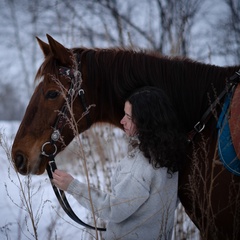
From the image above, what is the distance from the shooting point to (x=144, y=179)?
1.52m

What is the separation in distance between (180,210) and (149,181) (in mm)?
1760

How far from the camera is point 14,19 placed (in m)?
8.01

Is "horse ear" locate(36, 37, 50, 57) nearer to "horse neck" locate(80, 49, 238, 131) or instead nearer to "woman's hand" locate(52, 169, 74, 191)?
"horse neck" locate(80, 49, 238, 131)

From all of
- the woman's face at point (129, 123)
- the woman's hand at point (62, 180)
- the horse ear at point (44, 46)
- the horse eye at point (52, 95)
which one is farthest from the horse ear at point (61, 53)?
the woman's hand at point (62, 180)

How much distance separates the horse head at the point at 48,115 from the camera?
193 cm

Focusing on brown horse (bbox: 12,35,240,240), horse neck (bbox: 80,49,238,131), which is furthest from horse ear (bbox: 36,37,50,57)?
horse neck (bbox: 80,49,238,131)

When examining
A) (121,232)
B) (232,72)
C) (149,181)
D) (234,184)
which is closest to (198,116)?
(232,72)

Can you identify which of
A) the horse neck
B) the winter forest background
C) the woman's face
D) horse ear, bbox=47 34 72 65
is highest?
the winter forest background

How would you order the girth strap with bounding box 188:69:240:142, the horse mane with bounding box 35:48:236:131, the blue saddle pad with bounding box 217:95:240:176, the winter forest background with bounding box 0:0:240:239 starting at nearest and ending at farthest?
the blue saddle pad with bounding box 217:95:240:176, the girth strap with bounding box 188:69:240:142, the horse mane with bounding box 35:48:236:131, the winter forest background with bounding box 0:0:240:239

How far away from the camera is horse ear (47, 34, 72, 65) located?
1991mm

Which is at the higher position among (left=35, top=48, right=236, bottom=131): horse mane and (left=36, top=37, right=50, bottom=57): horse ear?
(left=36, top=37, right=50, bottom=57): horse ear

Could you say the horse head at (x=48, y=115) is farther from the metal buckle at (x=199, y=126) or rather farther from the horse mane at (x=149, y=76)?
the metal buckle at (x=199, y=126)

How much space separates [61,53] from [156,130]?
92 cm

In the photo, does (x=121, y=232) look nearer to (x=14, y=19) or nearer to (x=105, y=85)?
(x=105, y=85)
